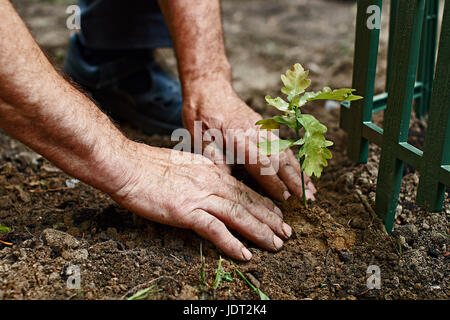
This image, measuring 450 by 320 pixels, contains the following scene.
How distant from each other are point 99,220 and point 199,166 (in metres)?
0.44

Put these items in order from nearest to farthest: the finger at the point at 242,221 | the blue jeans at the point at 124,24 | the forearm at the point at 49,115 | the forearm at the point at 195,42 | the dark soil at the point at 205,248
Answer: the forearm at the point at 49,115 → the dark soil at the point at 205,248 → the finger at the point at 242,221 → the forearm at the point at 195,42 → the blue jeans at the point at 124,24

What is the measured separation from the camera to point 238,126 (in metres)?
1.72

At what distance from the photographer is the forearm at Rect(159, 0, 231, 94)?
193cm

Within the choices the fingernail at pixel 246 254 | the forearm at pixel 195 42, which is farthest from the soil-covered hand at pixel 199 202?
the forearm at pixel 195 42

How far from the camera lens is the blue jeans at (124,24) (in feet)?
8.05

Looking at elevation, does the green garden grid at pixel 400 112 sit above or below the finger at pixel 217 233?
above

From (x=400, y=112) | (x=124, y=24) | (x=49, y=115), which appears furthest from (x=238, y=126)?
(x=124, y=24)

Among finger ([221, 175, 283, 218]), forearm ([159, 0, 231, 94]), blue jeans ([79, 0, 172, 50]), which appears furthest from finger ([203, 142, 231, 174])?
blue jeans ([79, 0, 172, 50])

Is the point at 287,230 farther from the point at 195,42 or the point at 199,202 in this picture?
the point at 195,42

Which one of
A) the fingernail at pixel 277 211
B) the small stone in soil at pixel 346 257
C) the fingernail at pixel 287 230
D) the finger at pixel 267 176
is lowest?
the small stone in soil at pixel 346 257

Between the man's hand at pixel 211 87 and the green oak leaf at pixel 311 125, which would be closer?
the green oak leaf at pixel 311 125

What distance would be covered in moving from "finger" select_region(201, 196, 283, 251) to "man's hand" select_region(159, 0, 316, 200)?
19 centimetres

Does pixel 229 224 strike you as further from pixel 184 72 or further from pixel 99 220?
pixel 184 72

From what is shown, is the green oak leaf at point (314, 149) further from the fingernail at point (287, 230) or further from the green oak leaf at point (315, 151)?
the fingernail at point (287, 230)
